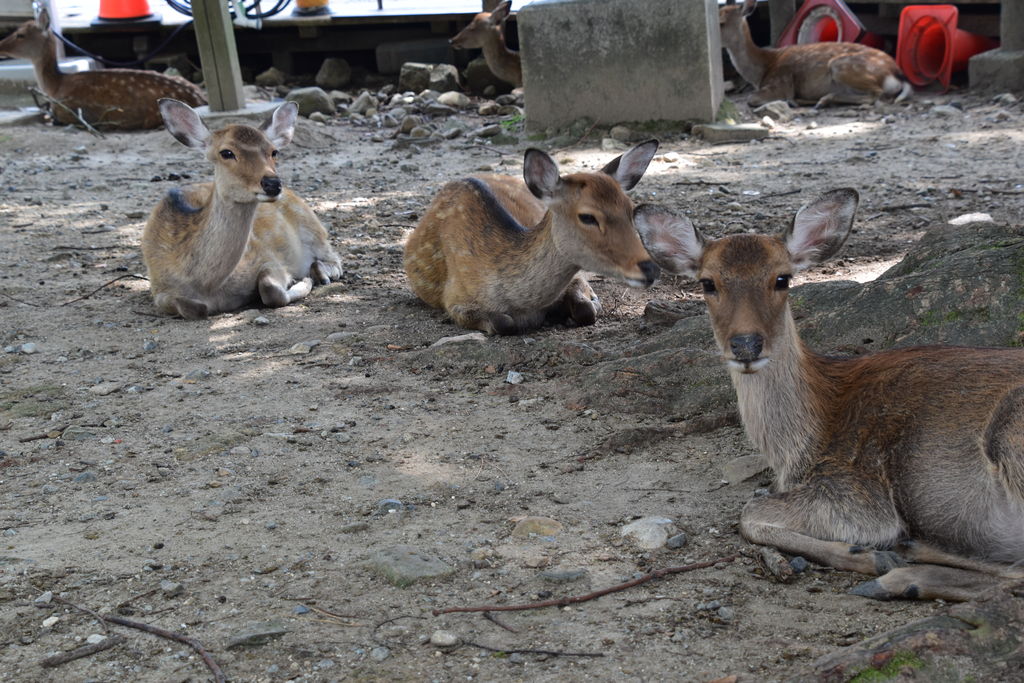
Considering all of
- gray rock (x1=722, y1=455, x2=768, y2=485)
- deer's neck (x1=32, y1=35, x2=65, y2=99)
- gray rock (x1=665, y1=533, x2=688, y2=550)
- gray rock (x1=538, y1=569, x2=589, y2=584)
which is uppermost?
deer's neck (x1=32, y1=35, x2=65, y2=99)

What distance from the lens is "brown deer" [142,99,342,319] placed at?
23.5 feet

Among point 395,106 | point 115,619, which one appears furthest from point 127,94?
point 115,619

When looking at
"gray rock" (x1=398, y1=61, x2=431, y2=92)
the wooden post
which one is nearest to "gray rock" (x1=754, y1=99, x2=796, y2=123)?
"gray rock" (x1=398, y1=61, x2=431, y2=92)

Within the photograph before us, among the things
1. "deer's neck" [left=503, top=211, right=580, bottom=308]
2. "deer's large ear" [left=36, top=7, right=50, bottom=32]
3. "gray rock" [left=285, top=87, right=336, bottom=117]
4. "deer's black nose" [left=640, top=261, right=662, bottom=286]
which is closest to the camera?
"deer's black nose" [left=640, top=261, right=662, bottom=286]

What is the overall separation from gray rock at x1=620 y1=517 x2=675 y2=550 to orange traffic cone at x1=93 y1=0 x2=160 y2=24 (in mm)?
14916

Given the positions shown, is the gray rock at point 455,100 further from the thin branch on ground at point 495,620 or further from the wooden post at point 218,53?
the thin branch on ground at point 495,620

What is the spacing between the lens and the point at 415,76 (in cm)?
1549

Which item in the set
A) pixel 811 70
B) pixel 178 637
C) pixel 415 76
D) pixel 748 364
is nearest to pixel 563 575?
pixel 748 364

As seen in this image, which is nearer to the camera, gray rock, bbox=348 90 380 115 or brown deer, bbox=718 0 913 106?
brown deer, bbox=718 0 913 106

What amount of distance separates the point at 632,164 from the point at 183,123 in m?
2.93

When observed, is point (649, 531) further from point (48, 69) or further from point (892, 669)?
point (48, 69)

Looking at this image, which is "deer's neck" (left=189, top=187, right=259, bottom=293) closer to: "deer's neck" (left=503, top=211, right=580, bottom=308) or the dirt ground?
the dirt ground

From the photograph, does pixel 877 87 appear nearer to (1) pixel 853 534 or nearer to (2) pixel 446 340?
(2) pixel 446 340

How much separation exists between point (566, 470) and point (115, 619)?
1.82m
